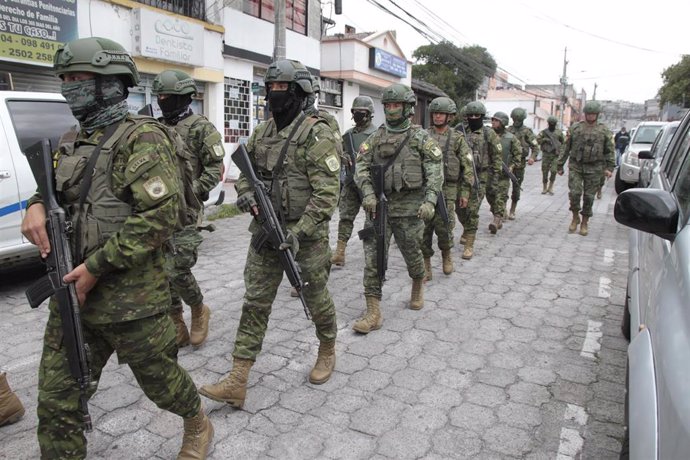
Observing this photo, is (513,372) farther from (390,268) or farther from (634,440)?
(390,268)

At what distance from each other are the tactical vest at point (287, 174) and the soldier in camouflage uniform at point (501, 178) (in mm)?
5149

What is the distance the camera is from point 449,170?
19.7 feet

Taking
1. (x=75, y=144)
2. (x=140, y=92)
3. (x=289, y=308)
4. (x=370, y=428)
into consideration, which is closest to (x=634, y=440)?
(x=370, y=428)

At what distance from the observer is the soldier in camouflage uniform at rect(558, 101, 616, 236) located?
303 inches

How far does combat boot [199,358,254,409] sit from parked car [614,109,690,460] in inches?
74.5

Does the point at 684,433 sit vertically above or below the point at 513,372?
above

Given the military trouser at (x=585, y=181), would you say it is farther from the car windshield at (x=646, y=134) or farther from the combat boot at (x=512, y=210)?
the car windshield at (x=646, y=134)

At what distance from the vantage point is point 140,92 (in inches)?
445

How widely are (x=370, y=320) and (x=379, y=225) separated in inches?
29.2

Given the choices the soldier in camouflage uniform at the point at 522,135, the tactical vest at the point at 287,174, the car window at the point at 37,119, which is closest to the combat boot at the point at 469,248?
the soldier in camouflage uniform at the point at 522,135

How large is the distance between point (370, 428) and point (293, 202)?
4.25ft

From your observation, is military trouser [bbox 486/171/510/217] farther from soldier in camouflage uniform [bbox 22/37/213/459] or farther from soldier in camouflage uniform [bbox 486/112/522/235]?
soldier in camouflage uniform [bbox 22/37/213/459]


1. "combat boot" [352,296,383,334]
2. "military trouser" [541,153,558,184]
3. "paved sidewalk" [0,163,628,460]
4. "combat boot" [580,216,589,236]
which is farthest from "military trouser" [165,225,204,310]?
"military trouser" [541,153,558,184]

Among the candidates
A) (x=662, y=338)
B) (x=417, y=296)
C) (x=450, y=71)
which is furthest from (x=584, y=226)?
(x=450, y=71)
